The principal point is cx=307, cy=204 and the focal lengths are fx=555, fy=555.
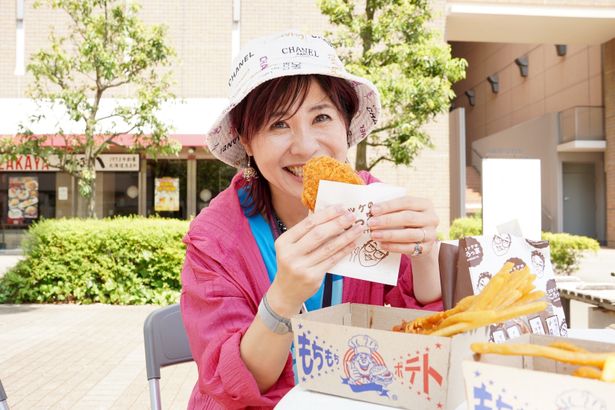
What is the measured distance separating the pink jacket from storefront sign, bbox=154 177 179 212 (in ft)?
49.6

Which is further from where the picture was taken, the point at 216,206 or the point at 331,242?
the point at 216,206

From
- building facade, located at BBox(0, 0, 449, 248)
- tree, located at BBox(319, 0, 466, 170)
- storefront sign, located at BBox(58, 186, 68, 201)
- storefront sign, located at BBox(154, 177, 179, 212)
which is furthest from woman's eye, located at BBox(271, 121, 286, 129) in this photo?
storefront sign, located at BBox(58, 186, 68, 201)

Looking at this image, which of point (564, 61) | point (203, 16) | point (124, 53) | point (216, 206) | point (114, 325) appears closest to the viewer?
point (216, 206)

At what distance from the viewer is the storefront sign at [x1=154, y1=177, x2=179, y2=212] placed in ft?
54.6

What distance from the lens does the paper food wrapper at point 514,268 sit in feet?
5.25

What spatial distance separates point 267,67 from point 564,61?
25.2m

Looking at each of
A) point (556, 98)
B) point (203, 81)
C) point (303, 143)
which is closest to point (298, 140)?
point (303, 143)

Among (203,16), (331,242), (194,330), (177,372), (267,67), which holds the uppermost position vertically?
(203,16)

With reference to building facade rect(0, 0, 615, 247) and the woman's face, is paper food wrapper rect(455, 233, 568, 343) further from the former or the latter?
building facade rect(0, 0, 615, 247)

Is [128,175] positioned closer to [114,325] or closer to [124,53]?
[124,53]

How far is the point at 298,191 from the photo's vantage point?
1781 mm

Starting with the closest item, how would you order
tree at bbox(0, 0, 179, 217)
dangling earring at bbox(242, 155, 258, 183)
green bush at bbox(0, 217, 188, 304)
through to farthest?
dangling earring at bbox(242, 155, 258, 183) < green bush at bbox(0, 217, 188, 304) < tree at bbox(0, 0, 179, 217)

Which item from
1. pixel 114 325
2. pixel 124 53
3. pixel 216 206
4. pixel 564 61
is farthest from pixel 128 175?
pixel 564 61

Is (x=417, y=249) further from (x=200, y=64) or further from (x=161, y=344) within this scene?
(x=200, y=64)
